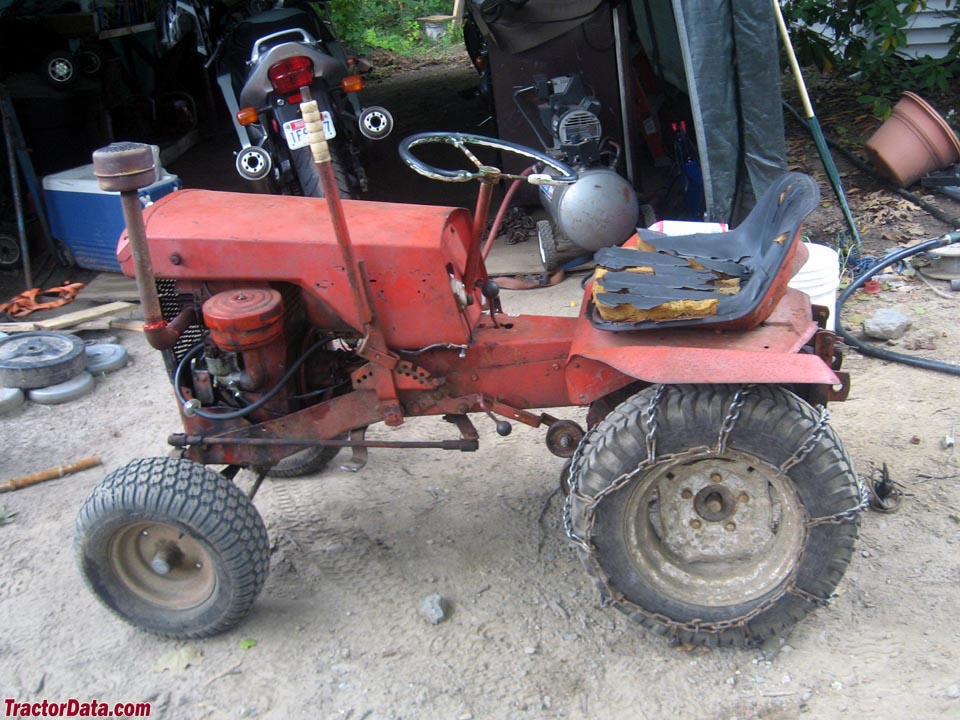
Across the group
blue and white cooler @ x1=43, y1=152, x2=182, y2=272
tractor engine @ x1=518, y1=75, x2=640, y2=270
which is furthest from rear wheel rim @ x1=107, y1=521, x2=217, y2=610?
blue and white cooler @ x1=43, y1=152, x2=182, y2=272

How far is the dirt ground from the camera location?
8.25 ft

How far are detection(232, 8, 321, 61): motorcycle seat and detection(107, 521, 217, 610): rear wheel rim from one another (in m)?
4.48

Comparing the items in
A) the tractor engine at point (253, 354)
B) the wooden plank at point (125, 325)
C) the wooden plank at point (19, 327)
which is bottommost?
the wooden plank at point (125, 325)

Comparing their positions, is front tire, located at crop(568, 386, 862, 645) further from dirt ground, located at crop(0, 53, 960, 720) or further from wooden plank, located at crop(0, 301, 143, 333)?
wooden plank, located at crop(0, 301, 143, 333)

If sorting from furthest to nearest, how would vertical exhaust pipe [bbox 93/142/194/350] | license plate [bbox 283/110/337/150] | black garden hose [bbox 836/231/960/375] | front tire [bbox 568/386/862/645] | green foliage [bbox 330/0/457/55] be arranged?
green foliage [bbox 330/0/457/55], license plate [bbox 283/110/337/150], black garden hose [bbox 836/231/960/375], front tire [bbox 568/386/862/645], vertical exhaust pipe [bbox 93/142/194/350]

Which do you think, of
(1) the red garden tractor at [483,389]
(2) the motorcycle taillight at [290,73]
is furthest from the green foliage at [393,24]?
(1) the red garden tractor at [483,389]

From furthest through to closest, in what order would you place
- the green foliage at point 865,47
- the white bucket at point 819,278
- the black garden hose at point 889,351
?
1. the green foliage at point 865,47
2. the black garden hose at point 889,351
3. the white bucket at point 819,278

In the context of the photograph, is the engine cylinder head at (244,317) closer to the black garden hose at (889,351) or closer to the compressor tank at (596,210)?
the compressor tank at (596,210)

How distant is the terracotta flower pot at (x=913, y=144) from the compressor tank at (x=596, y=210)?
7.63ft

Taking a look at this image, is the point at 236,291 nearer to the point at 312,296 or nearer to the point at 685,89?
the point at 312,296

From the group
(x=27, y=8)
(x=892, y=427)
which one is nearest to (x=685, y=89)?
(x=892, y=427)

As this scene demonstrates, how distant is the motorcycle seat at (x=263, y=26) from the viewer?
20.7 feet

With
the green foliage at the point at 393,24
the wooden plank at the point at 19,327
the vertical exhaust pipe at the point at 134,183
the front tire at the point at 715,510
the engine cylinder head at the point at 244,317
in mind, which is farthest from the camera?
the green foliage at the point at 393,24

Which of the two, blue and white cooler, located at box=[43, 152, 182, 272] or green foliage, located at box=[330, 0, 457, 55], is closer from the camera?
blue and white cooler, located at box=[43, 152, 182, 272]
